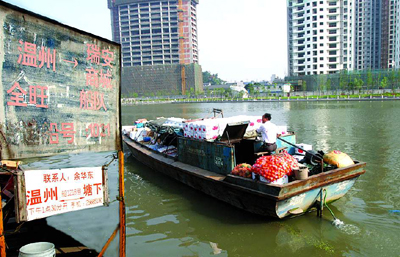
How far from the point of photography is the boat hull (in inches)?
238

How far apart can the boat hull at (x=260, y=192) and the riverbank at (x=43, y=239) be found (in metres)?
2.99

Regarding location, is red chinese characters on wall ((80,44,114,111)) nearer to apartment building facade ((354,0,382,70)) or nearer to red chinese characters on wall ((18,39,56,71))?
red chinese characters on wall ((18,39,56,71))

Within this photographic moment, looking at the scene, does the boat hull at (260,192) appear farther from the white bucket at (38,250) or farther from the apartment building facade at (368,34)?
the apartment building facade at (368,34)

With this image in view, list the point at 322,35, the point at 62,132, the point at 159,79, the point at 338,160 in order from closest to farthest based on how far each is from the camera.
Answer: the point at 62,132
the point at 338,160
the point at 322,35
the point at 159,79

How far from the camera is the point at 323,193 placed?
21.6 feet

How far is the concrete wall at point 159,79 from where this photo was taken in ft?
365

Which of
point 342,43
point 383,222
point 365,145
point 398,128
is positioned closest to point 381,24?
point 342,43

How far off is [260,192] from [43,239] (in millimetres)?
4198

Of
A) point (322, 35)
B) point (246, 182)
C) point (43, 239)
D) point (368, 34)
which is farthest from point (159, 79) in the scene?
point (43, 239)

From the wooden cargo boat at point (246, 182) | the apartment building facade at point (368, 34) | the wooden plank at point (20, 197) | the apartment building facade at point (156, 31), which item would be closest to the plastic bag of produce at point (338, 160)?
the wooden cargo boat at point (246, 182)

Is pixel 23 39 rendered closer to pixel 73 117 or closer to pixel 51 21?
pixel 51 21

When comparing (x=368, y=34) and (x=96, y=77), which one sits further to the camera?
(x=368, y=34)

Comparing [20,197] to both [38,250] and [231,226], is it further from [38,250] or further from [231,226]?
[231,226]

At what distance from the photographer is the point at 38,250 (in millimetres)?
4039
